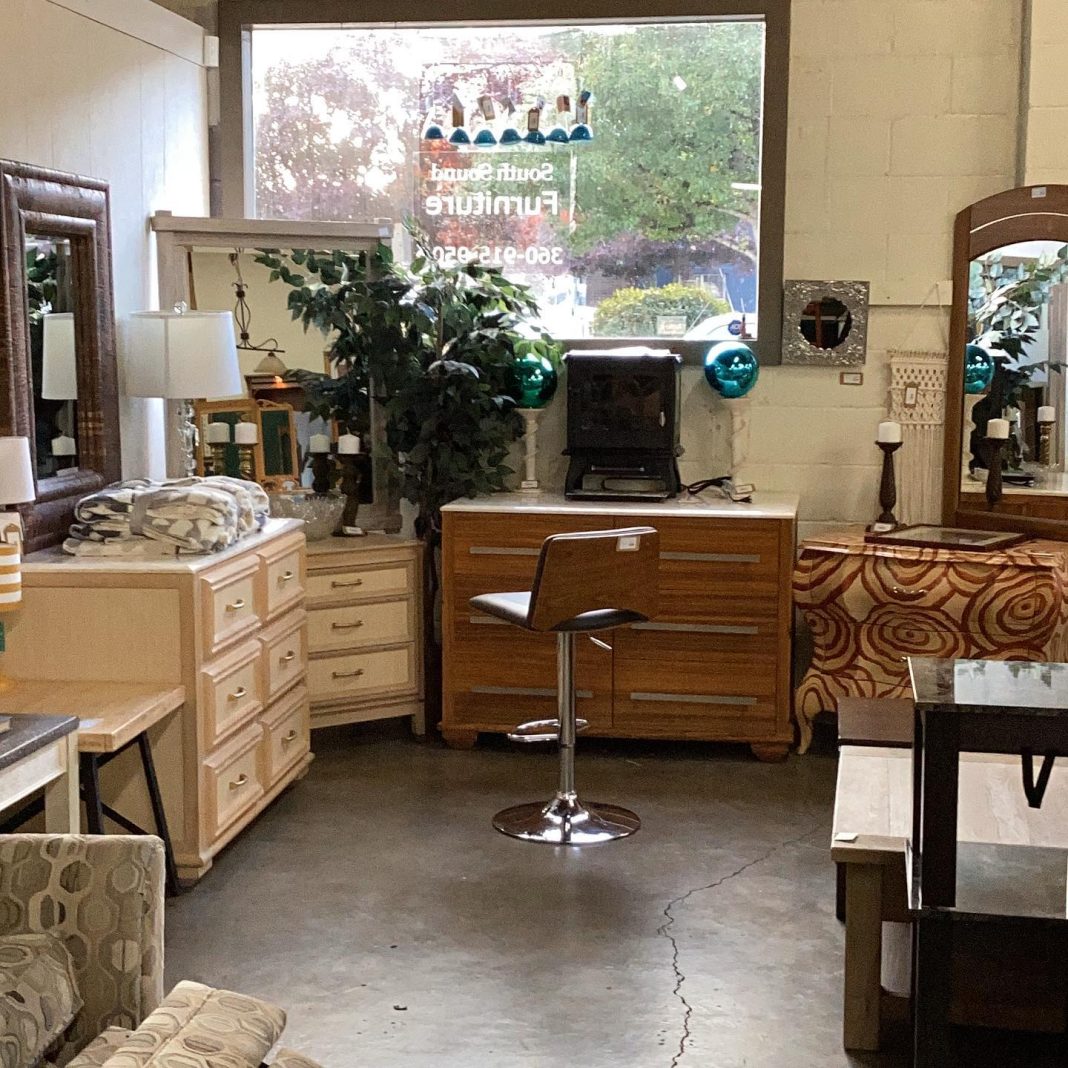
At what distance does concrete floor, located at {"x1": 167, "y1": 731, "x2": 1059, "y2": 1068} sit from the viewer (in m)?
3.18

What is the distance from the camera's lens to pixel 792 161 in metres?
5.48

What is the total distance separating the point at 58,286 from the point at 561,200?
210 centimetres

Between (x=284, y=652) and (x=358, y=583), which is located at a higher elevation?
(x=358, y=583)

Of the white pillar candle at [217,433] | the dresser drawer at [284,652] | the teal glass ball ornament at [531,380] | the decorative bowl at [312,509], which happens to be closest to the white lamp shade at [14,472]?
the dresser drawer at [284,652]

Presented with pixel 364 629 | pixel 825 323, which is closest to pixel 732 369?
pixel 825 323

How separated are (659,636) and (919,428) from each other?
4.20ft

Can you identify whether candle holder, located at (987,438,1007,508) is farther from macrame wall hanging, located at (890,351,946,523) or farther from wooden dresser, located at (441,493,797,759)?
wooden dresser, located at (441,493,797,759)

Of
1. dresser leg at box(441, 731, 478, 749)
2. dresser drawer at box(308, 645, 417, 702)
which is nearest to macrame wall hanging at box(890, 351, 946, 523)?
dresser leg at box(441, 731, 478, 749)

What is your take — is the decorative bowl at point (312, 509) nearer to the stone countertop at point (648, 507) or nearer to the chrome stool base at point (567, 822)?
the stone countertop at point (648, 507)

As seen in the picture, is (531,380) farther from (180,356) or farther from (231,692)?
(231,692)

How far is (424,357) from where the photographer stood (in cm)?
537

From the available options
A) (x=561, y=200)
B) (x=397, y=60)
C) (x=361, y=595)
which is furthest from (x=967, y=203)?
(x=361, y=595)

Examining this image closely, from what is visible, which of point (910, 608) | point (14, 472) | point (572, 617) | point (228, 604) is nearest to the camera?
point (14, 472)

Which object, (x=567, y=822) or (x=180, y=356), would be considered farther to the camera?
(x=180, y=356)
